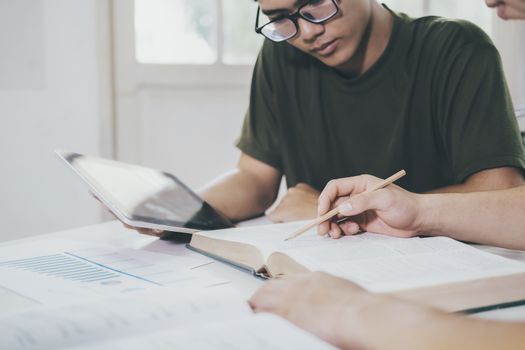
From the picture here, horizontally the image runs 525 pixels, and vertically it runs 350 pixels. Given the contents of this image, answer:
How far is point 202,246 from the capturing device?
1.00m

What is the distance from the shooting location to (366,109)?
1509mm

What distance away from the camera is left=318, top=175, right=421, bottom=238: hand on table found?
952mm

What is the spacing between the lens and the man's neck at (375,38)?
149 centimetres

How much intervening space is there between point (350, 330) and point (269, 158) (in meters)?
1.14

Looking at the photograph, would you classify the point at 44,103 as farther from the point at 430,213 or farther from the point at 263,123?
the point at 430,213

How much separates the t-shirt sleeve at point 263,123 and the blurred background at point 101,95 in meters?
0.83

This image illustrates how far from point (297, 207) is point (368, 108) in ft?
1.13

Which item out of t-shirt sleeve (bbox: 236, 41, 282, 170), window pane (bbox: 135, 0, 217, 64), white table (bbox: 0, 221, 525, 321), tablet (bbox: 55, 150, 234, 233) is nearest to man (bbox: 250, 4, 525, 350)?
white table (bbox: 0, 221, 525, 321)

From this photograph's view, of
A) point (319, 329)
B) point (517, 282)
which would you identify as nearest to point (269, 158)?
point (517, 282)

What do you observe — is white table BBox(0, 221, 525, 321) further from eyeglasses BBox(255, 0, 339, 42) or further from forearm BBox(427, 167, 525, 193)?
eyeglasses BBox(255, 0, 339, 42)

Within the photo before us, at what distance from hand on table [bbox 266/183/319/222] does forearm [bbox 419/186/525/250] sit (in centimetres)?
31

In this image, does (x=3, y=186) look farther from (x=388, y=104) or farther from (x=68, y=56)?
(x=388, y=104)

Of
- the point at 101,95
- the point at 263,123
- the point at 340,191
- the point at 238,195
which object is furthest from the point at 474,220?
the point at 101,95

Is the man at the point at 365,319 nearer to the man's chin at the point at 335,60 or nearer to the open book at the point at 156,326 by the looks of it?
the open book at the point at 156,326
